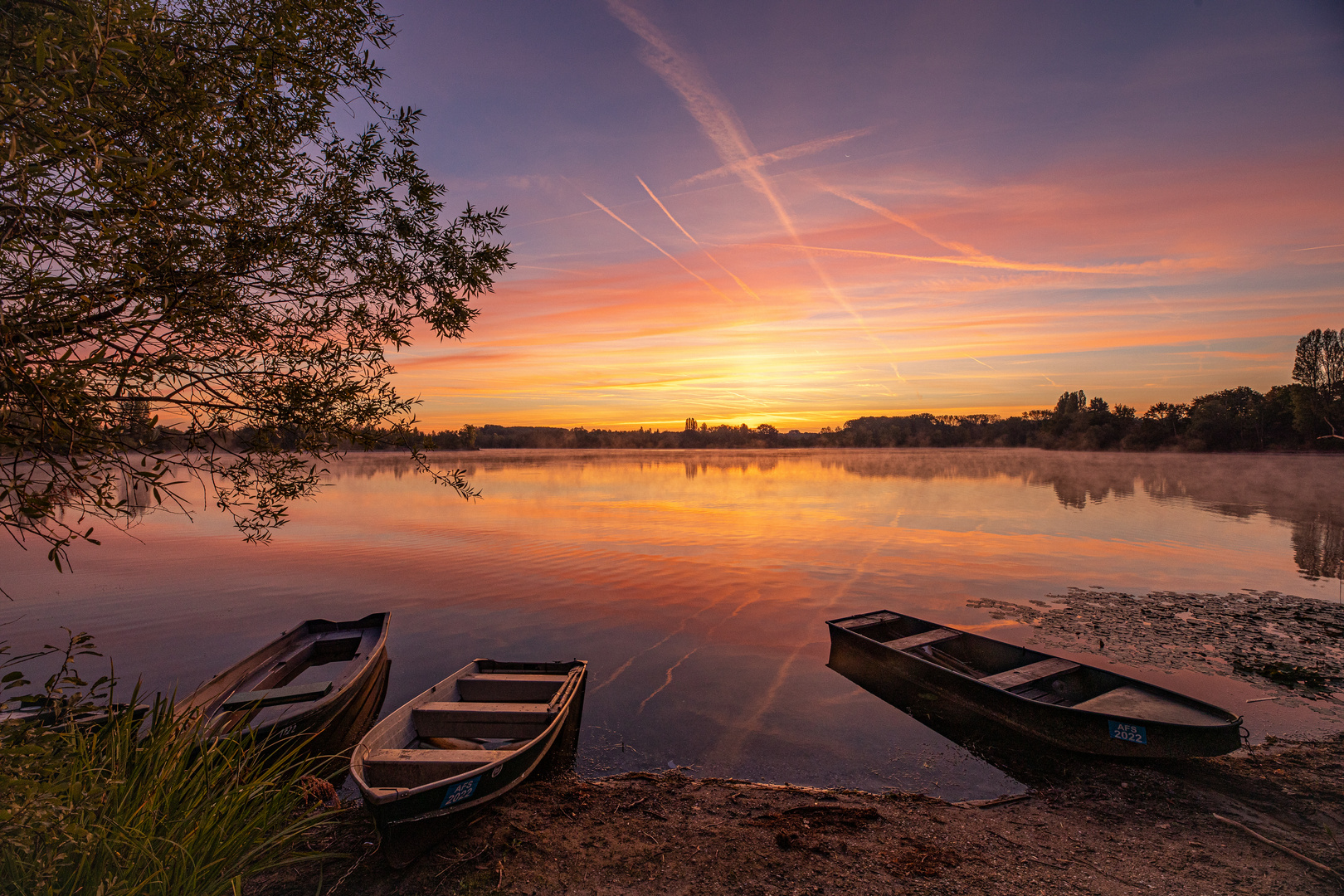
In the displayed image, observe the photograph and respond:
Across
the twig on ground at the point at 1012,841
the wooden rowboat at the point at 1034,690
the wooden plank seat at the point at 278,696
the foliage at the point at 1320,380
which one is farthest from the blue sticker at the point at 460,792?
the foliage at the point at 1320,380

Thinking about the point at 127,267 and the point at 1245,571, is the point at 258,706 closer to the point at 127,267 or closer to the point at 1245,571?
the point at 127,267

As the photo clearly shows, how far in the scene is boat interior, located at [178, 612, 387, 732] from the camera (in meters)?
9.40

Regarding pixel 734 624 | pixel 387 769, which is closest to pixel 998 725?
pixel 734 624

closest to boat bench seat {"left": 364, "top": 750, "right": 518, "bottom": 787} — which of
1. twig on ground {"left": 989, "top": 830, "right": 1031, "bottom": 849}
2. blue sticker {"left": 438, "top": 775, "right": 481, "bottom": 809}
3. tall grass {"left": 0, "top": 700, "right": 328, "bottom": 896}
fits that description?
blue sticker {"left": 438, "top": 775, "right": 481, "bottom": 809}

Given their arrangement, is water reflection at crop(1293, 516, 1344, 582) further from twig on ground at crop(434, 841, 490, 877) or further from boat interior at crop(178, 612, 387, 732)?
boat interior at crop(178, 612, 387, 732)

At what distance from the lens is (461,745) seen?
9664 millimetres

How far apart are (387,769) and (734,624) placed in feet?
37.2

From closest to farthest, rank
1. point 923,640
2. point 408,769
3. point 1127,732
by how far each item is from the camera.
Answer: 1. point 408,769
2. point 1127,732
3. point 923,640

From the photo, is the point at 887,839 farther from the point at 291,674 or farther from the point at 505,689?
the point at 291,674

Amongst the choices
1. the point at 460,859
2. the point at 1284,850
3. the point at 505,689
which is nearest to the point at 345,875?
the point at 460,859

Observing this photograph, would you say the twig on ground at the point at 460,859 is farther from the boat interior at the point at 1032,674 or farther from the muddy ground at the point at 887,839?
the boat interior at the point at 1032,674

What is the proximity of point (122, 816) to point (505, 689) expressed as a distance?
677cm

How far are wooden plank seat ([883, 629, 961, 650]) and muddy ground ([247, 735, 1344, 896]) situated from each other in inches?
153

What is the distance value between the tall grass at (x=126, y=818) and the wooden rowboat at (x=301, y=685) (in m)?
0.83
